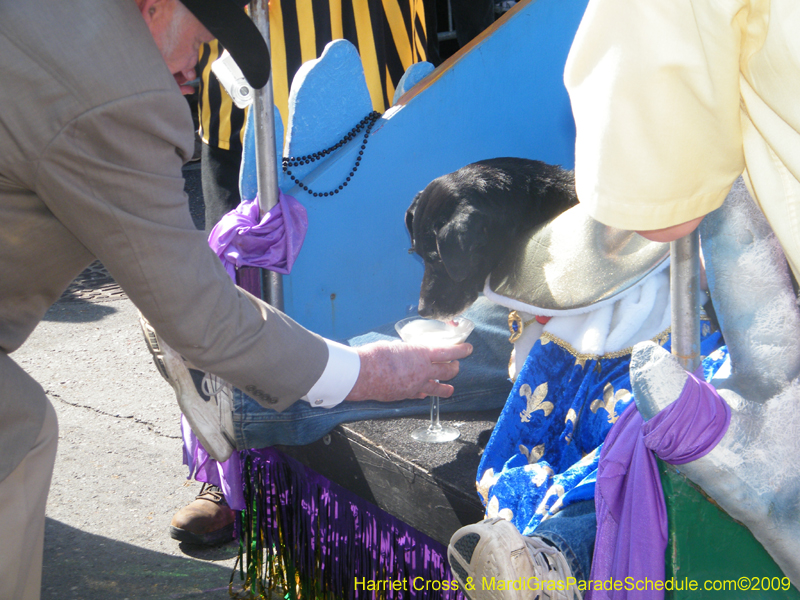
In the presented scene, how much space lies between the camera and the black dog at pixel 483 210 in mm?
1731

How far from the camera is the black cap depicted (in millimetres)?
1188

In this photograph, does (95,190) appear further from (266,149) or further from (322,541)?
(322,541)

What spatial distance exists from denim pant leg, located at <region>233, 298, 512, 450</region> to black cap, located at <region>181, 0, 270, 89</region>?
0.87 meters

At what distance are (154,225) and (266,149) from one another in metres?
0.98

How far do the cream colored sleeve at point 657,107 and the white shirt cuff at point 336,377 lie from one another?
2.39ft

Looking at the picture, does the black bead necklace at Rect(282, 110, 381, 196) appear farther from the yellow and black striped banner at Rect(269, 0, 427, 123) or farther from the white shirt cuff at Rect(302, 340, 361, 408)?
the white shirt cuff at Rect(302, 340, 361, 408)

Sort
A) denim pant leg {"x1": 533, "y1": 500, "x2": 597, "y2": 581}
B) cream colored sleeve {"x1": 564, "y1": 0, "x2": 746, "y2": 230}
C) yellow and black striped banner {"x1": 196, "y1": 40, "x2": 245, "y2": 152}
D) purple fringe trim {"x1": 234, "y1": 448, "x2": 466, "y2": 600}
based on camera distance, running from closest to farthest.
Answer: cream colored sleeve {"x1": 564, "y1": 0, "x2": 746, "y2": 230}
denim pant leg {"x1": 533, "y1": 500, "x2": 597, "y2": 581}
purple fringe trim {"x1": 234, "y1": 448, "x2": 466, "y2": 600}
yellow and black striped banner {"x1": 196, "y1": 40, "x2": 245, "y2": 152}

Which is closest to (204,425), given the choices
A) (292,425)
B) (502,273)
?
(292,425)

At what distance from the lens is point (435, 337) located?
70.0 inches

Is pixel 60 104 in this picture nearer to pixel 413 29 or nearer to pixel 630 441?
pixel 630 441

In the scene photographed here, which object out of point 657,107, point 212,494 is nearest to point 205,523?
point 212,494

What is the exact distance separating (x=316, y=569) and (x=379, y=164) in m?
1.17

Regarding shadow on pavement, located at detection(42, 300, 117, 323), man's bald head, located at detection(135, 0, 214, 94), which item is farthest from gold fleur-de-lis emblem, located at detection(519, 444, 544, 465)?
shadow on pavement, located at detection(42, 300, 117, 323)

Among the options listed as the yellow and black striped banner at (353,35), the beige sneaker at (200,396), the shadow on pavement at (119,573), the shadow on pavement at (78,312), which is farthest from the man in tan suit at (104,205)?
the shadow on pavement at (78,312)
